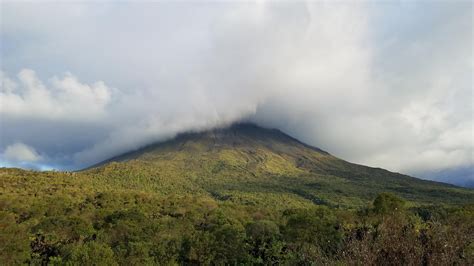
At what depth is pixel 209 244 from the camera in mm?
43062

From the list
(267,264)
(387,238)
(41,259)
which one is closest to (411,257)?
(387,238)

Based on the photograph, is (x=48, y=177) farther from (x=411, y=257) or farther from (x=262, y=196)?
(x=411, y=257)

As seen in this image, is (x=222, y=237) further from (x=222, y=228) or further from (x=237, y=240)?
(x=222, y=228)

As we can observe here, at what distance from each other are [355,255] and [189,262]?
3676cm

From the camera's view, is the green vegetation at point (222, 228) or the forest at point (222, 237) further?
the green vegetation at point (222, 228)

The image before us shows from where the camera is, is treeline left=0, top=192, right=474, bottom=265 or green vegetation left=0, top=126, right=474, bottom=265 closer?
treeline left=0, top=192, right=474, bottom=265

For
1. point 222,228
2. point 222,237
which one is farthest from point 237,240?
point 222,228

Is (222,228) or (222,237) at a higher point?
A: (222,228)

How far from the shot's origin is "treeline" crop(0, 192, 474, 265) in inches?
319

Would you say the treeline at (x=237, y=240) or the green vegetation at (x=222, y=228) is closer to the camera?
the treeline at (x=237, y=240)

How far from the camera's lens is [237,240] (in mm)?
44156

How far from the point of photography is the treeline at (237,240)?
319 inches

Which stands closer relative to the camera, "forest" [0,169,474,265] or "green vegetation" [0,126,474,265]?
"forest" [0,169,474,265]

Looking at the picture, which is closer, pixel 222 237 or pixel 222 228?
pixel 222 237
